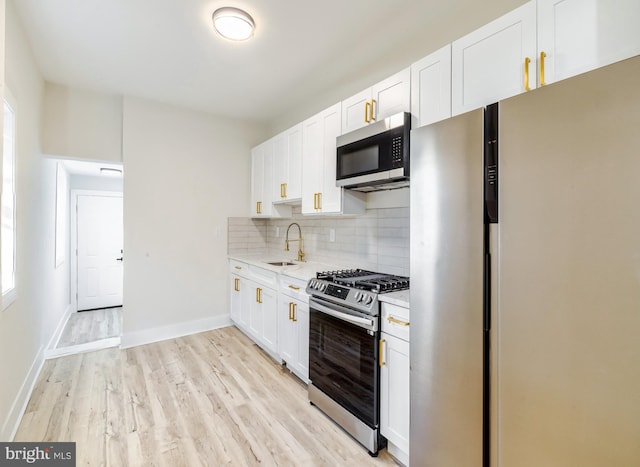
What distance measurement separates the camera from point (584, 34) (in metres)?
1.25

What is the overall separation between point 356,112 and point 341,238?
1246 mm

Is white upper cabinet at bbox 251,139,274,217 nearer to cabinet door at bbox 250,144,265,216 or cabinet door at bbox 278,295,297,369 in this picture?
cabinet door at bbox 250,144,265,216

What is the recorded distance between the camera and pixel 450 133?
4.55ft

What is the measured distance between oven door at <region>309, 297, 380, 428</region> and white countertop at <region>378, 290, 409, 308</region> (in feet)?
0.45

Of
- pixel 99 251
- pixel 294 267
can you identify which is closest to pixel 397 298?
pixel 294 267

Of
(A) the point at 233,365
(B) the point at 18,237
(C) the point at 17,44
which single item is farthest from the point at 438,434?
(C) the point at 17,44

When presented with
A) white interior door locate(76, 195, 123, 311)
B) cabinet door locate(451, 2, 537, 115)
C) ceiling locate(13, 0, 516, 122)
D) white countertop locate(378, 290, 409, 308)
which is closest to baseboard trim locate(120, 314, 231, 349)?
white interior door locate(76, 195, 123, 311)

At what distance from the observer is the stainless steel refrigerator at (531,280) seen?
925mm

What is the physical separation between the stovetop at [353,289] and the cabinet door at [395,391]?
0.21 meters

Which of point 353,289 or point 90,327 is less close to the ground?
point 353,289

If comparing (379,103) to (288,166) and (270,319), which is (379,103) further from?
(270,319)

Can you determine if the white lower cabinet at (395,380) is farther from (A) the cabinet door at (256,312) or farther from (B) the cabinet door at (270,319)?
(A) the cabinet door at (256,312)

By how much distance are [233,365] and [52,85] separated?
11.2 ft

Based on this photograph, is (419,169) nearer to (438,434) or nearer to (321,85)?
(438,434)
